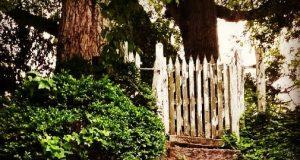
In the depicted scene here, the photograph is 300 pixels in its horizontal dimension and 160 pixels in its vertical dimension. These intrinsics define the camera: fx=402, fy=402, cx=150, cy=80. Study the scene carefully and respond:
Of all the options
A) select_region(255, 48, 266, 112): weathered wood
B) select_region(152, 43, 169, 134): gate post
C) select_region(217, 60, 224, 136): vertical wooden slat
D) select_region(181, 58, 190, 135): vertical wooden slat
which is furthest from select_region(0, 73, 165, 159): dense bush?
select_region(255, 48, 266, 112): weathered wood

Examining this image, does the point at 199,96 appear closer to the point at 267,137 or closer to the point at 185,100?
the point at 185,100

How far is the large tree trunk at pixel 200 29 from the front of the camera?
11391mm

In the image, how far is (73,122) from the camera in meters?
5.51

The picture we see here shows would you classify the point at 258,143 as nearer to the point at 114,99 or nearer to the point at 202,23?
the point at 114,99

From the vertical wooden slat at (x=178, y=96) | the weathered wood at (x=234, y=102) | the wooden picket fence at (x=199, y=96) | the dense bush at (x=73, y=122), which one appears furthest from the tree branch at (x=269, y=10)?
the dense bush at (x=73, y=122)

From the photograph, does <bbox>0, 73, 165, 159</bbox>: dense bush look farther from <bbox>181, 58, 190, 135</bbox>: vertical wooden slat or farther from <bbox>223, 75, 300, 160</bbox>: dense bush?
<bbox>223, 75, 300, 160</bbox>: dense bush

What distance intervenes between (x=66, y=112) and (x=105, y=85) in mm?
778

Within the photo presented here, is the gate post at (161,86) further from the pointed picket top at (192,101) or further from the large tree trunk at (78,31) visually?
the large tree trunk at (78,31)

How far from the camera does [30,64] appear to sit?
38.6ft

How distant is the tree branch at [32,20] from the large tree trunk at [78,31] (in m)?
5.02

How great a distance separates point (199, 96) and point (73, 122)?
3428 mm

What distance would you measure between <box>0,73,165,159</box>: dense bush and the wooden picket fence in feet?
5.69

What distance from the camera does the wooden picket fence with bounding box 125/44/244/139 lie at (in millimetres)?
8188

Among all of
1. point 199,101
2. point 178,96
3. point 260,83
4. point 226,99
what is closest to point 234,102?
point 226,99
